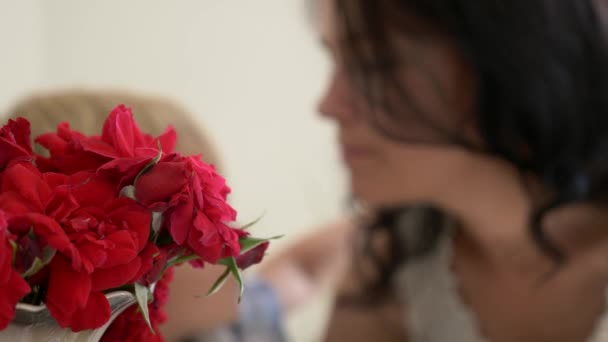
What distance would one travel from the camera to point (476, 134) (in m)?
0.97

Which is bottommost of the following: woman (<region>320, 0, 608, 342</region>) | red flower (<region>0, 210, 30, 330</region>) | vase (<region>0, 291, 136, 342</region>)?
woman (<region>320, 0, 608, 342</region>)

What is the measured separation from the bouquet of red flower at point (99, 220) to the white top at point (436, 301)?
0.86m

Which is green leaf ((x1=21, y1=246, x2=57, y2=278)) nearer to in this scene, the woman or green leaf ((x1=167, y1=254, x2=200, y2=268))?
green leaf ((x1=167, y1=254, x2=200, y2=268))

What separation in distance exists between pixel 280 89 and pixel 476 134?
2.81ft

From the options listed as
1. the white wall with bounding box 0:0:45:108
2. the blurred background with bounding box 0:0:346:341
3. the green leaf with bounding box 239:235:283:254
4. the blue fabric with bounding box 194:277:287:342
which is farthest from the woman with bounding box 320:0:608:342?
the green leaf with bounding box 239:235:283:254

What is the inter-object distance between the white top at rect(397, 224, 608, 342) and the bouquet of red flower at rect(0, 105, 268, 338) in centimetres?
86

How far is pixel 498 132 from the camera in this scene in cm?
95

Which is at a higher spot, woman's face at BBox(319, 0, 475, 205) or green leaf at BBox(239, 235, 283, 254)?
green leaf at BBox(239, 235, 283, 254)

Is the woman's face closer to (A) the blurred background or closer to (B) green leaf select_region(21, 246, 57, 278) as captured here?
(A) the blurred background

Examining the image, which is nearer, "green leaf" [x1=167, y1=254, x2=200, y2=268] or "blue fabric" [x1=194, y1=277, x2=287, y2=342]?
"green leaf" [x1=167, y1=254, x2=200, y2=268]

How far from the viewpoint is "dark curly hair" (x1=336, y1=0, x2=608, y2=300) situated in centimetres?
89

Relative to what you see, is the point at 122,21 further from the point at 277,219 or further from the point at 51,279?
the point at 51,279

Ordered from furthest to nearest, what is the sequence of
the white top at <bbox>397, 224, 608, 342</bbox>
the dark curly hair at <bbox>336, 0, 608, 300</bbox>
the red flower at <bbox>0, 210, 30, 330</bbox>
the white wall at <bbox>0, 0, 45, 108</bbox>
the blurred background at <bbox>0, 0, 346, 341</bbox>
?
the blurred background at <bbox>0, 0, 346, 341</bbox> → the white top at <bbox>397, 224, 608, 342</bbox> → the dark curly hair at <bbox>336, 0, 608, 300</bbox> → the white wall at <bbox>0, 0, 45, 108</bbox> → the red flower at <bbox>0, 210, 30, 330</bbox>

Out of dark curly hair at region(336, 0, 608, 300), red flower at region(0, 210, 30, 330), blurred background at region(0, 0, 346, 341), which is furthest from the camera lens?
blurred background at region(0, 0, 346, 341)
